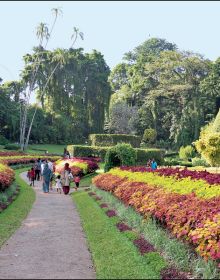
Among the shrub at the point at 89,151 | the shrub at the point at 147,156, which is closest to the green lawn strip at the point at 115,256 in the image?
the shrub at the point at 147,156

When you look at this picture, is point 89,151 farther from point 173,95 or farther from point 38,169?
point 173,95

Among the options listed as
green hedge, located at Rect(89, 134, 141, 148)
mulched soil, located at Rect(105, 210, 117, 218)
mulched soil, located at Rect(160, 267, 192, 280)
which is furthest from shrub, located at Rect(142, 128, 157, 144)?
mulched soil, located at Rect(160, 267, 192, 280)

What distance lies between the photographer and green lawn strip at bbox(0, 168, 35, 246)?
1057 centimetres

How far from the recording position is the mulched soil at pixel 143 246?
8.30m

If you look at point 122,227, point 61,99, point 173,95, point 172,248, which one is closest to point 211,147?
point 122,227

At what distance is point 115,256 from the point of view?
26.6ft

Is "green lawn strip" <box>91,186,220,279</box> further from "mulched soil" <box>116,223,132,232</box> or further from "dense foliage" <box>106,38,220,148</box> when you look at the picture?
"dense foliage" <box>106,38,220,148</box>

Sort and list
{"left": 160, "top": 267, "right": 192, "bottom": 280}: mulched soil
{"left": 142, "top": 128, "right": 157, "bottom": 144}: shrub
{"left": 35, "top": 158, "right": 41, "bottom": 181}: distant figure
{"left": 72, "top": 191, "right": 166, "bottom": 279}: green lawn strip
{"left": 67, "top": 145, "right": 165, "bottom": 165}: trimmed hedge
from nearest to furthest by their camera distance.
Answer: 1. {"left": 160, "top": 267, "right": 192, "bottom": 280}: mulched soil
2. {"left": 72, "top": 191, "right": 166, "bottom": 279}: green lawn strip
3. {"left": 35, "top": 158, "right": 41, "bottom": 181}: distant figure
4. {"left": 67, "top": 145, "right": 165, "bottom": 165}: trimmed hedge
5. {"left": 142, "top": 128, "right": 157, "bottom": 144}: shrub

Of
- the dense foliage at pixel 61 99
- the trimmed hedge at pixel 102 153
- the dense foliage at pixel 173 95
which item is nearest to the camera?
the trimmed hedge at pixel 102 153

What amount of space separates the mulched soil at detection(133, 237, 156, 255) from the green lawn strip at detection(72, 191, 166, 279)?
3.7 inches

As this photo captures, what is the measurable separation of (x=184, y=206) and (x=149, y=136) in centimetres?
5419

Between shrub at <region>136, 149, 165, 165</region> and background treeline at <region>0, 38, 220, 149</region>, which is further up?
background treeline at <region>0, 38, 220, 149</region>

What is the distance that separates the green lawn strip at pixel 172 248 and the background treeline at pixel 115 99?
50198mm

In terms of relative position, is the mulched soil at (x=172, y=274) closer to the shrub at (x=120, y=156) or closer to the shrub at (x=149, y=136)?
the shrub at (x=120, y=156)
